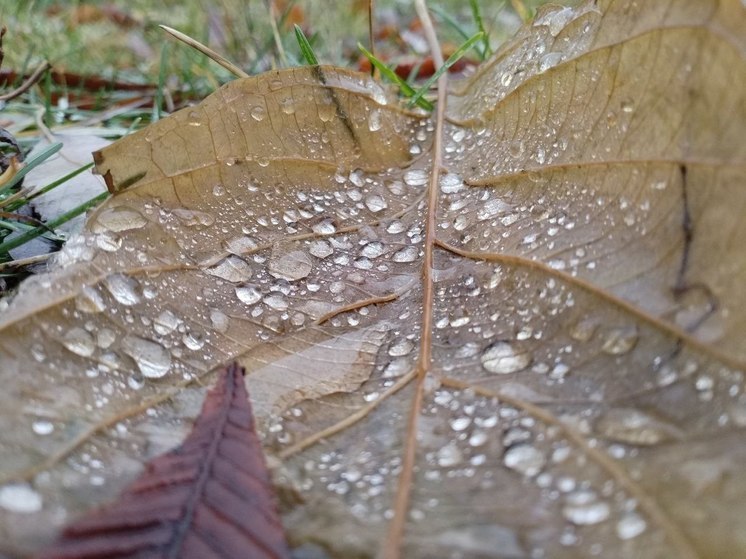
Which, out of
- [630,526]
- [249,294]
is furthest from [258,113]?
[630,526]

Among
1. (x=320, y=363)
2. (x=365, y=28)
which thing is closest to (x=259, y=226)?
(x=320, y=363)

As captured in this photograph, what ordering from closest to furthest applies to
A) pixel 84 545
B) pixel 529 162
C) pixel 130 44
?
pixel 84 545
pixel 529 162
pixel 130 44

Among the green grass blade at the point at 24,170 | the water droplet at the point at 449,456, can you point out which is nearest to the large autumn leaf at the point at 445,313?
the water droplet at the point at 449,456

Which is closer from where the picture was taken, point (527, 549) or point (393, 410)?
point (527, 549)

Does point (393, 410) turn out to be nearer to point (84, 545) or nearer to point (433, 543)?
point (433, 543)

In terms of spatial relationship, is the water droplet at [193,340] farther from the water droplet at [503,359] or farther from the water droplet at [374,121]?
the water droplet at [374,121]

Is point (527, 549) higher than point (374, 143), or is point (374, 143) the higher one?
point (374, 143)

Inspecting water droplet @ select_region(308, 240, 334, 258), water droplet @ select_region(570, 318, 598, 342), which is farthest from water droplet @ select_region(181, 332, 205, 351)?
A: water droplet @ select_region(570, 318, 598, 342)

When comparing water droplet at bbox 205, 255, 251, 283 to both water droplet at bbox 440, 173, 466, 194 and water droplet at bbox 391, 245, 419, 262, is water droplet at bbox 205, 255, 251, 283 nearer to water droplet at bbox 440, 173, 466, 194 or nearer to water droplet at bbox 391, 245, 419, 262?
water droplet at bbox 391, 245, 419, 262
